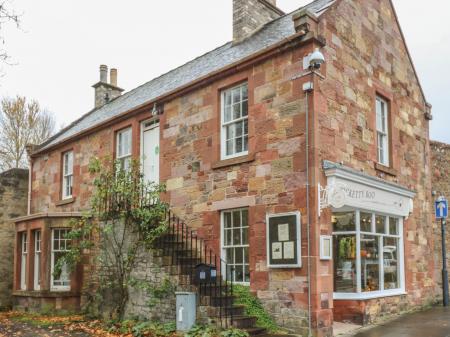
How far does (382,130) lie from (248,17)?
5045 millimetres

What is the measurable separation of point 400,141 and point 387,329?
5310 millimetres

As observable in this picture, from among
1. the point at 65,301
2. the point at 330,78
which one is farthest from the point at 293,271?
the point at 65,301

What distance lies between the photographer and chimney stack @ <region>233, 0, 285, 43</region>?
14641 mm

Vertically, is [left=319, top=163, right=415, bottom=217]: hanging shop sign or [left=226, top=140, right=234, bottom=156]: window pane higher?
[left=226, top=140, right=234, bottom=156]: window pane

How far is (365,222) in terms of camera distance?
11.5 metres

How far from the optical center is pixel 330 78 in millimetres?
10922

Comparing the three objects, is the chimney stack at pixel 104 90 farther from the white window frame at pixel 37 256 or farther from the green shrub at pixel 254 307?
the green shrub at pixel 254 307

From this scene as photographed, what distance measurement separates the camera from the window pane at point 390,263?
12.2 metres

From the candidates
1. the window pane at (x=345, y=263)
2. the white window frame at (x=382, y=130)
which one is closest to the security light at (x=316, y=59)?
the white window frame at (x=382, y=130)

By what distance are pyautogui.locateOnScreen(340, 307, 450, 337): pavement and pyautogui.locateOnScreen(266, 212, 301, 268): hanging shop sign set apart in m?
1.79

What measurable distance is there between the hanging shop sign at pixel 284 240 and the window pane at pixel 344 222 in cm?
149

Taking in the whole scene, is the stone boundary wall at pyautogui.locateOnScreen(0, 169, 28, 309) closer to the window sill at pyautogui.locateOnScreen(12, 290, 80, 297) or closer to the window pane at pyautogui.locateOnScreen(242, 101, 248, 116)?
the window sill at pyautogui.locateOnScreen(12, 290, 80, 297)

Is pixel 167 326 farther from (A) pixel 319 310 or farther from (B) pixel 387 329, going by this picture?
(B) pixel 387 329

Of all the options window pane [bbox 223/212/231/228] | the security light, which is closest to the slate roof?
the security light
